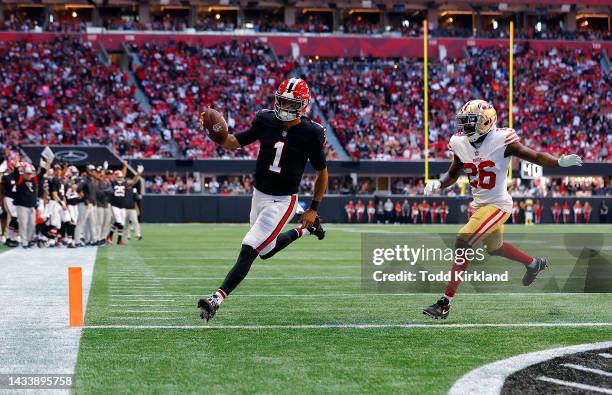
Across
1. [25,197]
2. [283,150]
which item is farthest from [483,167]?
[25,197]

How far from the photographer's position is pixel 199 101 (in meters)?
39.6

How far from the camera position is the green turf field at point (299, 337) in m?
4.77

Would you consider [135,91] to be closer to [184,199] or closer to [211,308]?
[184,199]

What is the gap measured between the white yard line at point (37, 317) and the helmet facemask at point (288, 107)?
2.25 m

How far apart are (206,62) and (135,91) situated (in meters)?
4.25

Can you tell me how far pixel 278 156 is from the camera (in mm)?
7098

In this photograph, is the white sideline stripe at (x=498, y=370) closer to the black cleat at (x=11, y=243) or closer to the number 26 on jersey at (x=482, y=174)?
the number 26 on jersey at (x=482, y=174)

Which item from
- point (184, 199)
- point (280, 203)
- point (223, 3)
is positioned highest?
point (223, 3)

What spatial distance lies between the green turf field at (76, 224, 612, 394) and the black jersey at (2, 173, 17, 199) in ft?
23.6

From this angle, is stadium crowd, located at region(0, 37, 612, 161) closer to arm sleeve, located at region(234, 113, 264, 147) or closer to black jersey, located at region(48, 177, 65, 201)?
black jersey, located at region(48, 177, 65, 201)

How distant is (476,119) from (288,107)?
1592mm

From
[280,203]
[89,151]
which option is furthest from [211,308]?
[89,151]

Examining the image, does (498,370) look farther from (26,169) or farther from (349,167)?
(349,167)

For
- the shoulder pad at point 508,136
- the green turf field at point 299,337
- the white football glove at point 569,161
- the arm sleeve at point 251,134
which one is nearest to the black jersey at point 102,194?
the green turf field at point 299,337
